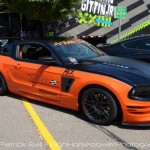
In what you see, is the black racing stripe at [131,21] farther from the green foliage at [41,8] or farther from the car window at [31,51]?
the car window at [31,51]

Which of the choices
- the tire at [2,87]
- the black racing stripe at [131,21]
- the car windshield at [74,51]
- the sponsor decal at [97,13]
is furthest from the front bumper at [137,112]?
the black racing stripe at [131,21]

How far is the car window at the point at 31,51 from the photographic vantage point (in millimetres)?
6573

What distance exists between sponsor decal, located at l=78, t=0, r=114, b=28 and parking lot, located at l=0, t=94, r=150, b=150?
10463 millimetres

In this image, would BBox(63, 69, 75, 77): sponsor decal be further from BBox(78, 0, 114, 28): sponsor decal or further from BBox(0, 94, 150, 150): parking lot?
BBox(78, 0, 114, 28): sponsor decal

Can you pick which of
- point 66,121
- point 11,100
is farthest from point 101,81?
point 11,100

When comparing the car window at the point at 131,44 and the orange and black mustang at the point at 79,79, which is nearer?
the orange and black mustang at the point at 79,79

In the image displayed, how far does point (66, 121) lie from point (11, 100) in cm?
181

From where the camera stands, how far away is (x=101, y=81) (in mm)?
5383

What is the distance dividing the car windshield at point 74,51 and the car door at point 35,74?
8.4 inches

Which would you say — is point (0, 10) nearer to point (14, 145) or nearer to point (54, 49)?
point (54, 49)

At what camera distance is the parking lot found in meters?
4.77

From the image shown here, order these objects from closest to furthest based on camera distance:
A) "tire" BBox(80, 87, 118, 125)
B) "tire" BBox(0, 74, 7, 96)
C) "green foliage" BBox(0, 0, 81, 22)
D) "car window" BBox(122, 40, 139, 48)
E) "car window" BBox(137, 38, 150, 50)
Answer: "tire" BBox(80, 87, 118, 125) → "tire" BBox(0, 74, 7, 96) → "car window" BBox(137, 38, 150, 50) → "car window" BBox(122, 40, 139, 48) → "green foliage" BBox(0, 0, 81, 22)

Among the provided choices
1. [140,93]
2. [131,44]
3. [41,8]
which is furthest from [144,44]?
[41,8]

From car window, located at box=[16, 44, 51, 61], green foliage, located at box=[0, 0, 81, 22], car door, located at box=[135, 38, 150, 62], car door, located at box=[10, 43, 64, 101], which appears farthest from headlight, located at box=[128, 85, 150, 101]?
green foliage, located at box=[0, 0, 81, 22]
